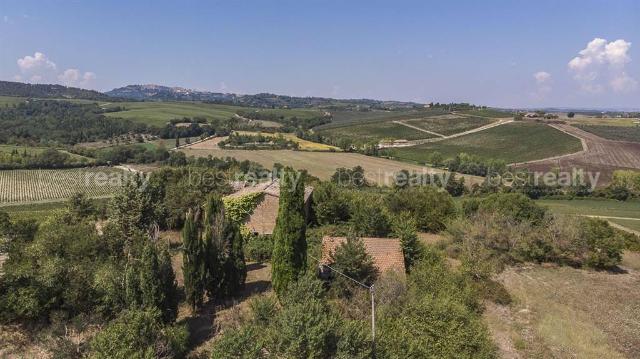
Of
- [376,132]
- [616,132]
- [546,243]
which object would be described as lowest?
[546,243]

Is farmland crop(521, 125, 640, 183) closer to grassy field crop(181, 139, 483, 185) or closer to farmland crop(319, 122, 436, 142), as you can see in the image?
grassy field crop(181, 139, 483, 185)

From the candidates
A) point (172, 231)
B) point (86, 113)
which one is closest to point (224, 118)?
point (86, 113)

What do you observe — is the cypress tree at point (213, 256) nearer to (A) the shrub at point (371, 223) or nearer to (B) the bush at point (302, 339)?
(B) the bush at point (302, 339)

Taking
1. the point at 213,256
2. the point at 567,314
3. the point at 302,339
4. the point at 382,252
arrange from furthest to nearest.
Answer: the point at 382,252, the point at 567,314, the point at 213,256, the point at 302,339

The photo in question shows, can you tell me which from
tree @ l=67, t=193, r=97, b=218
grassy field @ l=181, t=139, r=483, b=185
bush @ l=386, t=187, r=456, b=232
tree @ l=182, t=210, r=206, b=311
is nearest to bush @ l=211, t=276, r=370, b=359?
tree @ l=182, t=210, r=206, b=311

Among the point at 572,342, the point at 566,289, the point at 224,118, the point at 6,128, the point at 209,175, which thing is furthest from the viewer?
the point at 224,118

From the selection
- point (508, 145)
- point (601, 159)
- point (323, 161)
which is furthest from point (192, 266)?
point (508, 145)

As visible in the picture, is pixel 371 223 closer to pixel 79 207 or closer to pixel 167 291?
pixel 167 291

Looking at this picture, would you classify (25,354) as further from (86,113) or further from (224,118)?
(86,113)
